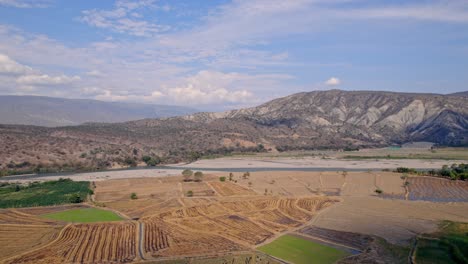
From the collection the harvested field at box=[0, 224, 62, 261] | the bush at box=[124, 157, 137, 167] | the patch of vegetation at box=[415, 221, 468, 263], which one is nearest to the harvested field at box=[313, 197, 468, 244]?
the patch of vegetation at box=[415, 221, 468, 263]

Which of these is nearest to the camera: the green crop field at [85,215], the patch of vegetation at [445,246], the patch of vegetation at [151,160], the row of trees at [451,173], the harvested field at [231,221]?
the patch of vegetation at [445,246]

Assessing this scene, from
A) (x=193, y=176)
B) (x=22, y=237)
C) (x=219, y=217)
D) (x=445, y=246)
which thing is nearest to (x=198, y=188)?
(x=193, y=176)

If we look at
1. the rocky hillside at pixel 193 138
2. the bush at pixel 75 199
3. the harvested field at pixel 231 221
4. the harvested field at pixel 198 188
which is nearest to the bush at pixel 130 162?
the rocky hillside at pixel 193 138

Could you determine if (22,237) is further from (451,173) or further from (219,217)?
(451,173)

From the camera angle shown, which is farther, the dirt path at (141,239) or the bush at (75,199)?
the bush at (75,199)

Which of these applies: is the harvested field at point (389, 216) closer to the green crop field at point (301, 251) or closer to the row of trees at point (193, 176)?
the green crop field at point (301, 251)

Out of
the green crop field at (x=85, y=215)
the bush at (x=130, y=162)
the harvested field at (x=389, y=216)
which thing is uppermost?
the harvested field at (x=389, y=216)

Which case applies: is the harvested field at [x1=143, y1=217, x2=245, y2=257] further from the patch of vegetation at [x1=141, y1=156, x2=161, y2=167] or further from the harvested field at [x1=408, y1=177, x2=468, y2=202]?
the patch of vegetation at [x1=141, y1=156, x2=161, y2=167]
